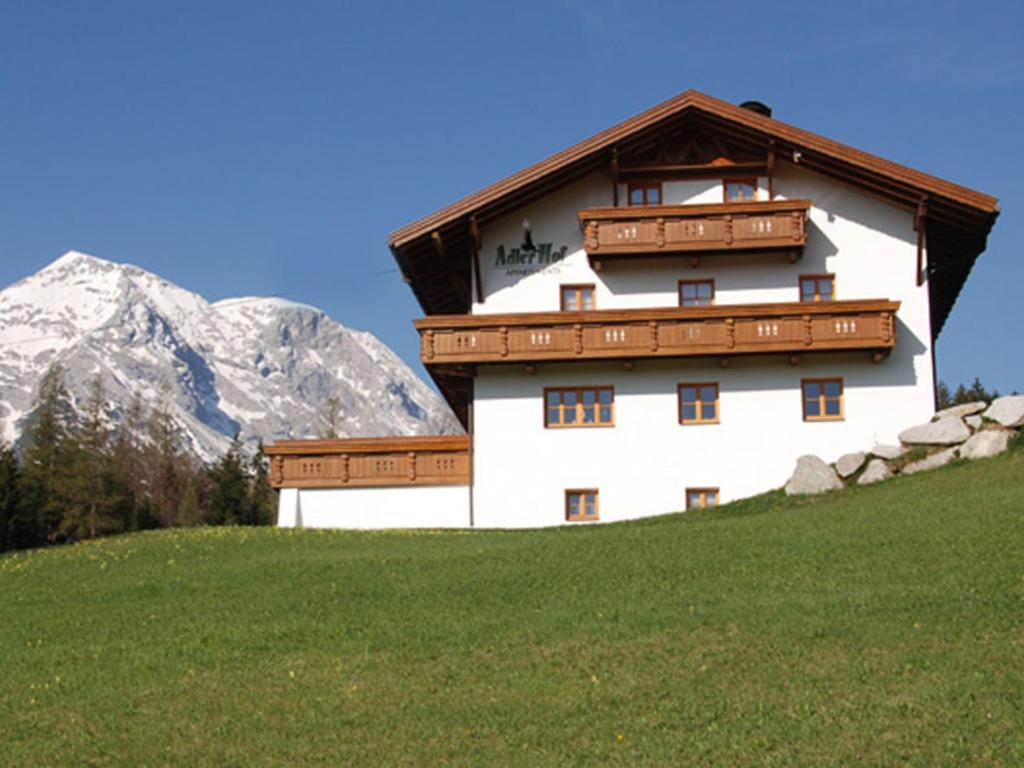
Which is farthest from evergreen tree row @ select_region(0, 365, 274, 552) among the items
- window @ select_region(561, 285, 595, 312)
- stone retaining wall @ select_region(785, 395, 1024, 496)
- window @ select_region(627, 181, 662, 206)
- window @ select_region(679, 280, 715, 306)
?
stone retaining wall @ select_region(785, 395, 1024, 496)

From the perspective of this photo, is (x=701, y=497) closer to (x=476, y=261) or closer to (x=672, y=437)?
(x=672, y=437)

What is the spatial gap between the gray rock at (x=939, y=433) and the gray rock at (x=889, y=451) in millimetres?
341

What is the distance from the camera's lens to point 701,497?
123ft

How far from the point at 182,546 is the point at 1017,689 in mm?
20736

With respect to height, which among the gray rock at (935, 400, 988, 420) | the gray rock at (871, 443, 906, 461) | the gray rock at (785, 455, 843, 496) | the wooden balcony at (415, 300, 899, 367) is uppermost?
the wooden balcony at (415, 300, 899, 367)

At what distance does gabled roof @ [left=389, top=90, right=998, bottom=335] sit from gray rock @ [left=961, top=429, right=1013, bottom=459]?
6927mm

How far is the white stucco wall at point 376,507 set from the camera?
125ft

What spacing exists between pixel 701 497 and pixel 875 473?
15.9 ft

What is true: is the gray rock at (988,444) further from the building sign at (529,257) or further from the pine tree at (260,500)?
the pine tree at (260,500)

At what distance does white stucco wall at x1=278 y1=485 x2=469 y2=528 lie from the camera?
125 ft

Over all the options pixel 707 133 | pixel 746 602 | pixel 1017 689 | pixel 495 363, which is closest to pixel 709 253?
pixel 707 133

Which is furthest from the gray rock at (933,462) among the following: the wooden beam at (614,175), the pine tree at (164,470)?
the pine tree at (164,470)

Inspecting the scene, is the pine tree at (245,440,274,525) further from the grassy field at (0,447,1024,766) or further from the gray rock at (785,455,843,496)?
the grassy field at (0,447,1024,766)

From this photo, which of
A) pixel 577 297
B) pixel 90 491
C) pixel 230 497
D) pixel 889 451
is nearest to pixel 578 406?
pixel 577 297
